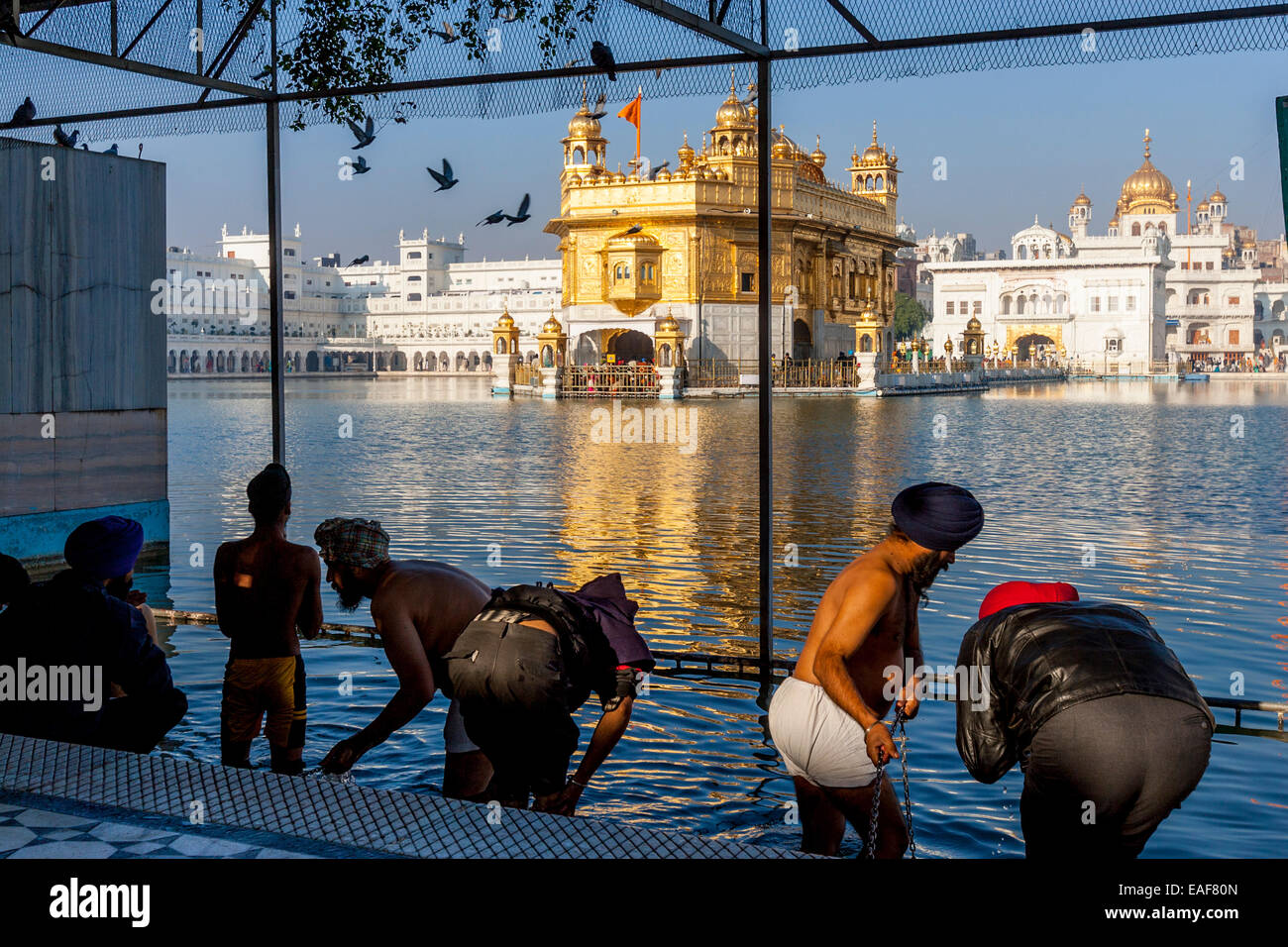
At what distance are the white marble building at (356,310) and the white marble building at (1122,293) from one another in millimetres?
30802

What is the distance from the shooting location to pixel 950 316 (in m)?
101

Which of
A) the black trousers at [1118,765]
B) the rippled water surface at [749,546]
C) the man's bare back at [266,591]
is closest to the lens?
the black trousers at [1118,765]

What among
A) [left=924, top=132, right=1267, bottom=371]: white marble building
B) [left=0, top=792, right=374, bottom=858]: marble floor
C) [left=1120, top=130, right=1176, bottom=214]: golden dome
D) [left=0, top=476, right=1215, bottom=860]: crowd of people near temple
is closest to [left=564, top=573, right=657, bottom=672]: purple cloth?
[left=0, top=476, right=1215, bottom=860]: crowd of people near temple

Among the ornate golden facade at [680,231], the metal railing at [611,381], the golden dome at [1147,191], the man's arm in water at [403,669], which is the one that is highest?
the golden dome at [1147,191]

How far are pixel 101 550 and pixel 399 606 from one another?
981mm

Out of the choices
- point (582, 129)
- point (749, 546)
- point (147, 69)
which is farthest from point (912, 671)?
point (582, 129)

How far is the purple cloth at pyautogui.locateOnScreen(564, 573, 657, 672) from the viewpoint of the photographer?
14.0 ft

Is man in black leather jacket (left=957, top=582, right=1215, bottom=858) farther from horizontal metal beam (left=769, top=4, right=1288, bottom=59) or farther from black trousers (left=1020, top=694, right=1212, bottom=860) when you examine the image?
horizontal metal beam (left=769, top=4, right=1288, bottom=59)

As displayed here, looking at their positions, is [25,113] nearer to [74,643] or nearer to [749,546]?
[74,643]

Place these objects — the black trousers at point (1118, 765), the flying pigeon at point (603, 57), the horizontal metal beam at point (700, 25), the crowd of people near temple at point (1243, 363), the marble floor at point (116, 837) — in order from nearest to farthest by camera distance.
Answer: the black trousers at point (1118, 765)
the marble floor at point (116, 837)
the horizontal metal beam at point (700, 25)
the flying pigeon at point (603, 57)
the crowd of people near temple at point (1243, 363)

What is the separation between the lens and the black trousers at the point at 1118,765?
2963mm

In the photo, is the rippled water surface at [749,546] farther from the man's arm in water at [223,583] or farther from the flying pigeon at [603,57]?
the flying pigeon at [603,57]

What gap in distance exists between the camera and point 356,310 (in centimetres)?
13212

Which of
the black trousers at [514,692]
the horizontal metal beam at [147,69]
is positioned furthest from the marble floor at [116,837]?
the horizontal metal beam at [147,69]
